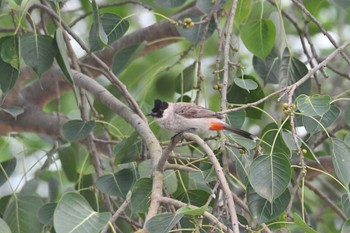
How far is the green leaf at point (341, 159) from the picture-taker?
8.73 ft

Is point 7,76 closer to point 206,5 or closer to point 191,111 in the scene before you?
point 191,111

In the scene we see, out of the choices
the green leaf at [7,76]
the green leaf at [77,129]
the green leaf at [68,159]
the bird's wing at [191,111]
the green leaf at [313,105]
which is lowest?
the green leaf at [68,159]

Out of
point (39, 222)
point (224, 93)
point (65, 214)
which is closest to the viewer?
point (65, 214)

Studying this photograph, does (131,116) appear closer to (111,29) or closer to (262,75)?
(111,29)

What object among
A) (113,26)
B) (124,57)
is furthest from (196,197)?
(124,57)

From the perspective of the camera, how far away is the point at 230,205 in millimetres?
2291

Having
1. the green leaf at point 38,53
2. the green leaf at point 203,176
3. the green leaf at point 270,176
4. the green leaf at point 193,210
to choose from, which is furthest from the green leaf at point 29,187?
the green leaf at point 193,210

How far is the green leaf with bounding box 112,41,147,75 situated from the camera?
3.77 meters

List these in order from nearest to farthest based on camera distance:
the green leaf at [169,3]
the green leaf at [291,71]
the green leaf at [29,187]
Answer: the green leaf at [291,71], the green leaf at [169,3], the green leaf at [29,187]

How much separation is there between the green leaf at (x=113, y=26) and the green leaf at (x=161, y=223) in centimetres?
126

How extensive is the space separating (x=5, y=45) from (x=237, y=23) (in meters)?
1.34

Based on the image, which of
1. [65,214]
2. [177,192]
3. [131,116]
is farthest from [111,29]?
[65,214]

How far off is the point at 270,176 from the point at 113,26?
1.19m

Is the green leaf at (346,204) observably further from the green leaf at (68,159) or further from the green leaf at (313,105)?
the green leaf at (68,159)
